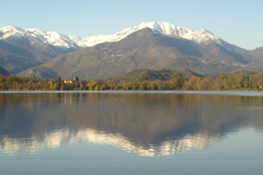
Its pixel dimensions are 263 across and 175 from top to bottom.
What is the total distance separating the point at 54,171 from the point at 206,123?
2202 cm

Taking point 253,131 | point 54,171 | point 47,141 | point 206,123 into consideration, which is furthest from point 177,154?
point 206,123

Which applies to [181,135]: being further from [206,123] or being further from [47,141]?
[47,141]

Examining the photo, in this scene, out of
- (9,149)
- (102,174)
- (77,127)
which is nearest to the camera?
(102,174)

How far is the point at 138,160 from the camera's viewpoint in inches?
721

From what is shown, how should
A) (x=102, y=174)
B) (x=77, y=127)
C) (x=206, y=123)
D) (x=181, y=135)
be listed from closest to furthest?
(x=102, y=174)
(x=181, y=135)
(x=77, y=127)
(x=206, y=123)

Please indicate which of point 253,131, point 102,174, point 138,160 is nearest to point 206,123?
point 253,131

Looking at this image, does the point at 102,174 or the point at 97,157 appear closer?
the point at 102,174

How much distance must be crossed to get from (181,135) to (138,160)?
893 cm

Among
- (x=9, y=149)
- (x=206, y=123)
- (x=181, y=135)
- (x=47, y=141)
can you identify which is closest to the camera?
(x=9, y=149)

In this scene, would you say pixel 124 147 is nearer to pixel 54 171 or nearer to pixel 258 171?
pixel 54 171

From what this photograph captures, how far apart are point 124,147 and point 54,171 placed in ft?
21.5

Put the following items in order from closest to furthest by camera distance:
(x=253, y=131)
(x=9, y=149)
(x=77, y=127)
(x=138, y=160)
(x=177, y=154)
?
(x=138, y=160), (x=177, y=154), (x=9, y=149), (x=253, y=131), (x=77, y=127)

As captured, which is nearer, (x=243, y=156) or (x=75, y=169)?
(x=75, y=169)

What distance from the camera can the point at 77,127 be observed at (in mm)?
31031
